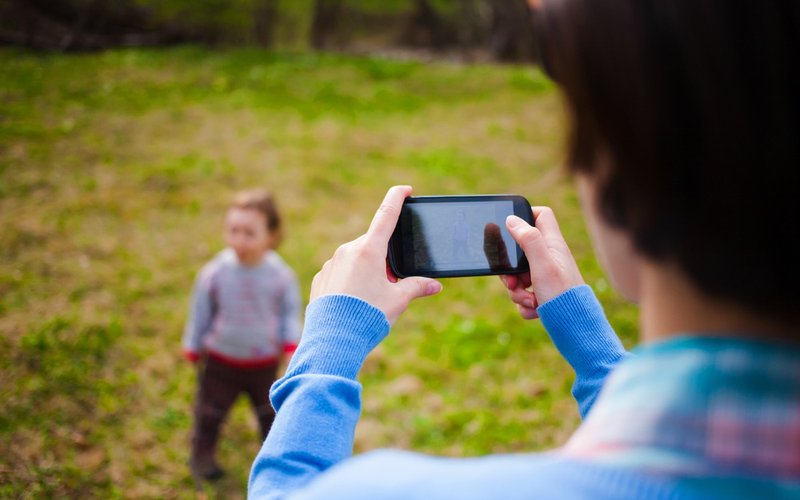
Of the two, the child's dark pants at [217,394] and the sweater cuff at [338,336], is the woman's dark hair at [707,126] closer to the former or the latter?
the sweater cuff at [338,336]

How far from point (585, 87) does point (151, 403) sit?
179 inches

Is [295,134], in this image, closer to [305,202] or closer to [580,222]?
[305,202]

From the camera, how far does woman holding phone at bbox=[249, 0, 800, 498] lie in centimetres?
61

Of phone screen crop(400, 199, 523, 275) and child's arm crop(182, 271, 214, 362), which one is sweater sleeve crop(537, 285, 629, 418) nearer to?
phone screen crop(400, 199, 523, 275)

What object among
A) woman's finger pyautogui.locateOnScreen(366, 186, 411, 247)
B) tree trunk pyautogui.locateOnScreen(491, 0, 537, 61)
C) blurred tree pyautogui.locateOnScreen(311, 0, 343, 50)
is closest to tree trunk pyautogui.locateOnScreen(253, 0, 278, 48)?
blurred tree pyautogui.locateOnScreen(311, 0, 343, 50)

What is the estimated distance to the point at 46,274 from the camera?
5.93 m

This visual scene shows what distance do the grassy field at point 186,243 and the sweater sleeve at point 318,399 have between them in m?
0.45

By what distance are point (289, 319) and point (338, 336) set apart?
2.88 metres

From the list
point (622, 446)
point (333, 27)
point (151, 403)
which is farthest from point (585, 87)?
point (333, 27)

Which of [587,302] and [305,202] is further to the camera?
[305,202]

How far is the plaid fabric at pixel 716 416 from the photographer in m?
0.61

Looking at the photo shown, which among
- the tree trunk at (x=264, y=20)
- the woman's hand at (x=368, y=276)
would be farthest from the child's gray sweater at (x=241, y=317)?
the tree trunk at (x=264, y=20)

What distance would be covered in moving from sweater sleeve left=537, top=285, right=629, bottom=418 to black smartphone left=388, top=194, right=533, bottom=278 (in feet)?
0.82

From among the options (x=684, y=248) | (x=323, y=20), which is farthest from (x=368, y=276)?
(x=323, y=20)
